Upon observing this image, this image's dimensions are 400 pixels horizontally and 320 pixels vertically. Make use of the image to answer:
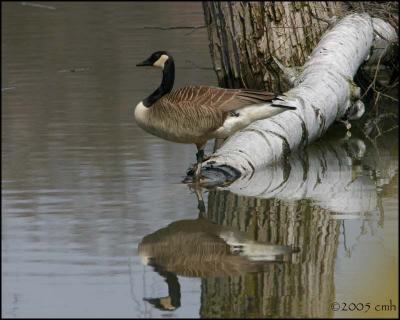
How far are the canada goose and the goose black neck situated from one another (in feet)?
0.04

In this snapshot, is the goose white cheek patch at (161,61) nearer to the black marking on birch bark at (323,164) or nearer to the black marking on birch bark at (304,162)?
the black marking on birch bark at (304,162)

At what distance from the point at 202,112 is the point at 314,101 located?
1791mm

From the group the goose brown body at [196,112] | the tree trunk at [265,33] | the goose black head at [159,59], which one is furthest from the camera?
the tree trunk at [265,33]

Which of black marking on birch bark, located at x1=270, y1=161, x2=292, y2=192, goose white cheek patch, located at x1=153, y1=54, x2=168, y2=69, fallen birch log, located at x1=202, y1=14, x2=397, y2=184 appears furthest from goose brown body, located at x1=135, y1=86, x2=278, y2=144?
goose white cheek patch, located at x1=153, y1=54, x2=168, y2=69

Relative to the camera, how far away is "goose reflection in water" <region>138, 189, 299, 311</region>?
625 centimetres

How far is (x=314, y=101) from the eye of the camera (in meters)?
10.4

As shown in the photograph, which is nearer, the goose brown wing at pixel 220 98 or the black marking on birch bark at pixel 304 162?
the goose brown wing at pixel 220 98

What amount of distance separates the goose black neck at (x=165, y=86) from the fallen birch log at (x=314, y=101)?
0.68 meters

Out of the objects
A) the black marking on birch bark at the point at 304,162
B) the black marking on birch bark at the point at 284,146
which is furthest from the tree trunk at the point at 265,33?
the black marking on birch bark at the point at 284,146

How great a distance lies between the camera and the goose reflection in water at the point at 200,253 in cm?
625

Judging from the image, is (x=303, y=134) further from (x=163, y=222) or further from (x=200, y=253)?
(x=200, y=253)

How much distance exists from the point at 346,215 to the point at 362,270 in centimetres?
142

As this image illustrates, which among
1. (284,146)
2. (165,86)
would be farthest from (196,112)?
(284,146)

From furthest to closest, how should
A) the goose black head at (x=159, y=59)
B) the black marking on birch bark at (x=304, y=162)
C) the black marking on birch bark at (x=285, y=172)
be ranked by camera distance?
1. the goose black head at (x=159, y=59)
2. the black marking on birch bark at (x=304, y=162)
3. the black marking on birch bark at (x=285, y=172)
